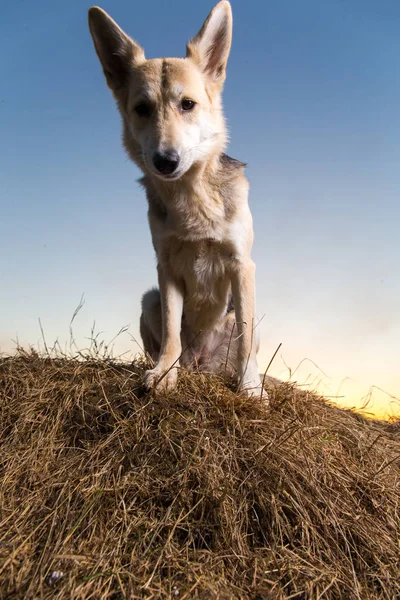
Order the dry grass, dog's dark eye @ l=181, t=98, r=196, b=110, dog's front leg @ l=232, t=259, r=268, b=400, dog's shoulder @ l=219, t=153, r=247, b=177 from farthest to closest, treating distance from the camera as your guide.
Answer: dog's shoulder @ l=219, t=153, r=247, b=177 < dog's front leg @ l=232, t=259, r=268, b=400 < dog's dark eye @ l=181, t=98, r=196, b=110 < the dry grass

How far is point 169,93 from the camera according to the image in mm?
3752

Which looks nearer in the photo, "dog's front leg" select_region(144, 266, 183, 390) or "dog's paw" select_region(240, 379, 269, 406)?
"dog's front leg" select_region(144, 266, 183, 390)

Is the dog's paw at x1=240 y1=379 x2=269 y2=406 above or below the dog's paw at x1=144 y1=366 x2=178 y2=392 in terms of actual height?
above

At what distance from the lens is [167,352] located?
13.1ft

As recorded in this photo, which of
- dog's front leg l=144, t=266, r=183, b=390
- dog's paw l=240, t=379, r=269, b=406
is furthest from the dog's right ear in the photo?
dog's paw l=240, t=379, r=269, b=406

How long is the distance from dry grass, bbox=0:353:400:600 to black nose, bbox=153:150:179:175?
1.50 meters

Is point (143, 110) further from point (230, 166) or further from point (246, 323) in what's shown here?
point (246, 323)

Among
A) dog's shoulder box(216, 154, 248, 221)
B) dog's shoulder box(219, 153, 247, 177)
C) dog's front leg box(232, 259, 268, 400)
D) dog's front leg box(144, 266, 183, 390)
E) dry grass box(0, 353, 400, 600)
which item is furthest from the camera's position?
dog's shoulder box(219, 153, 247, 177)

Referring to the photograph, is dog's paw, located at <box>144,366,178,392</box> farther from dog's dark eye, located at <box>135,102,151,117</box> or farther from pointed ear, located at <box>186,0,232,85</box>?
pointed ear, located at <box>186,0,232,85</box>

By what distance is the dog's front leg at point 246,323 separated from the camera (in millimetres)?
3996

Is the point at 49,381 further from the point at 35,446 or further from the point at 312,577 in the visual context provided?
the point at 312,577

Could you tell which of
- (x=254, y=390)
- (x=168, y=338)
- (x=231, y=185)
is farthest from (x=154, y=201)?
(x=254, y=390)

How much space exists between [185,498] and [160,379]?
2.99ft

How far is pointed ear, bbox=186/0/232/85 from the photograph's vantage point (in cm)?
402
